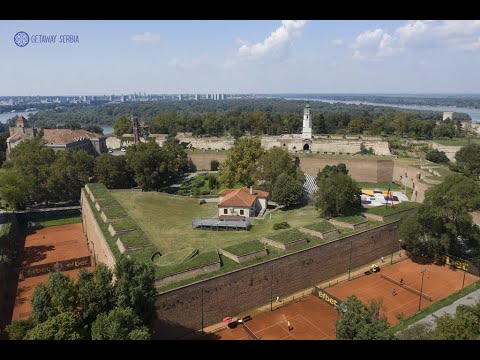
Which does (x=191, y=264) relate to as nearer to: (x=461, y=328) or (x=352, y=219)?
(x=461, y=328)

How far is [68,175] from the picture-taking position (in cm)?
3369

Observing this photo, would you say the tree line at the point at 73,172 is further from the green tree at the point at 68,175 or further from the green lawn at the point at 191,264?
the green lawn at the point at 191,264

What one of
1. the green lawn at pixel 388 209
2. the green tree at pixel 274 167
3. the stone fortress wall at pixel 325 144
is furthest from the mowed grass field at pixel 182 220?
the stone fortress wall at pixel 325 144

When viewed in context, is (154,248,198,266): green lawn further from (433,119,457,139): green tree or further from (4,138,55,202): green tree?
(433,119,457,139): green tree

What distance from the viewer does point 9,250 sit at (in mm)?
23547

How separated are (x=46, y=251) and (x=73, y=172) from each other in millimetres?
10381

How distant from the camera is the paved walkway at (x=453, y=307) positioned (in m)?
16.0

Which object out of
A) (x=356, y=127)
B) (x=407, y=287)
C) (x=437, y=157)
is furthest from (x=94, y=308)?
(x=356, y=127)

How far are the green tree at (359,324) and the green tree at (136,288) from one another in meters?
6.96

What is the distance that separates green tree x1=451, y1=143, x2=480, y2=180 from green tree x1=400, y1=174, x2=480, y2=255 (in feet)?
54.5

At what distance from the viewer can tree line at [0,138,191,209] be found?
108ft

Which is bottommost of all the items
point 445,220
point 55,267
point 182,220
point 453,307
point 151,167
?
point 55,267
